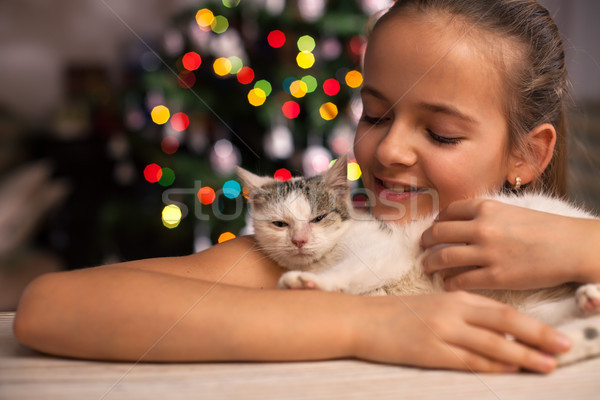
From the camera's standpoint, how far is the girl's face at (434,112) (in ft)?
3.55

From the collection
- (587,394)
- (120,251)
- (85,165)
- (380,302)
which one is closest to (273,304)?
(380,302)

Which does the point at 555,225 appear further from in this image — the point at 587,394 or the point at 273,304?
the point at 273,304

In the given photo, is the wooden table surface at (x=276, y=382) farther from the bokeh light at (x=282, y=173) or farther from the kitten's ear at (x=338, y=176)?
the bokeh light at (x=282, y=173)

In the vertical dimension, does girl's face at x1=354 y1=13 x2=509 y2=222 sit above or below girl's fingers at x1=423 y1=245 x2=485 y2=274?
above

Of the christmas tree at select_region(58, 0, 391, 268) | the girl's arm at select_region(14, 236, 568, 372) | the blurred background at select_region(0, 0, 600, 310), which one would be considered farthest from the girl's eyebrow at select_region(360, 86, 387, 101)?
the christmas tree at select_region(58, 0, 391, 268)

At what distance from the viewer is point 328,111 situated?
2590 millimetres

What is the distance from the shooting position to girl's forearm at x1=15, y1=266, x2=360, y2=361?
666 mm

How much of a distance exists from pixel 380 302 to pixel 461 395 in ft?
0.63

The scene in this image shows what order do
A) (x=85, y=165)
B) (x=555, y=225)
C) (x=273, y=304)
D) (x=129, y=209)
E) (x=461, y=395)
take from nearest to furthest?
(x=461, y=395)
(x=273, y=304)
(x=555, y=225)
(x=129, y=209)
(x=85, y=165)

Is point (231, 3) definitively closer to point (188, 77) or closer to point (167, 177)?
point (188, 77)

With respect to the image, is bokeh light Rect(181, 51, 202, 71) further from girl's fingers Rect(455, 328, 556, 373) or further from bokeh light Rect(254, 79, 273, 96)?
girl's fingers Rect(455, 328, 556, 373)

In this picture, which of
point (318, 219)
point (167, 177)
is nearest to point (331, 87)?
point (167, 177)

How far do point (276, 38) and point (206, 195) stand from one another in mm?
888

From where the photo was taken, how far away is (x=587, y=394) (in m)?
0.57
